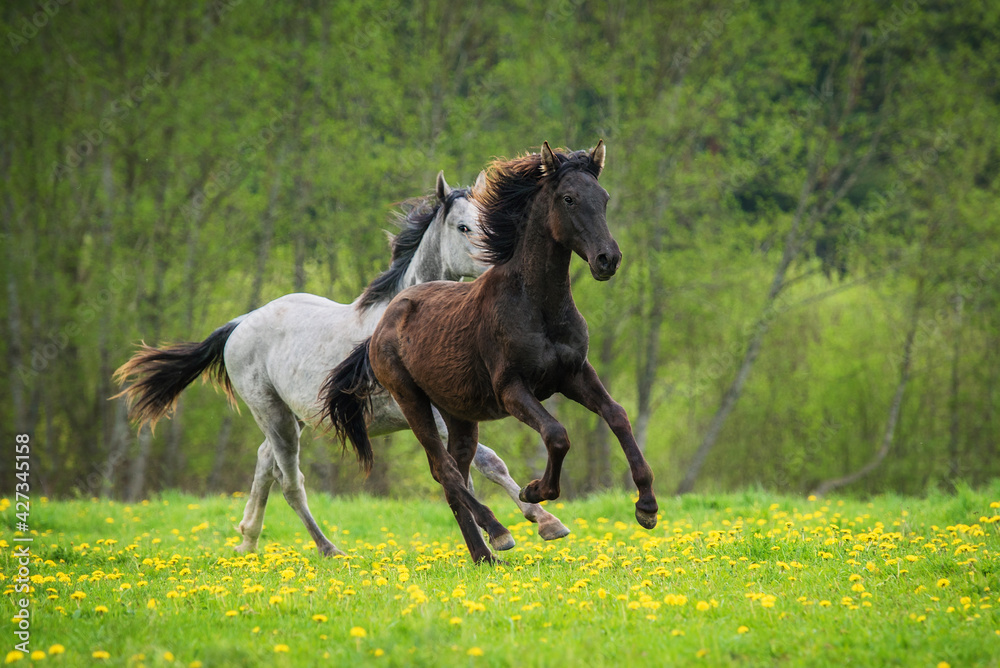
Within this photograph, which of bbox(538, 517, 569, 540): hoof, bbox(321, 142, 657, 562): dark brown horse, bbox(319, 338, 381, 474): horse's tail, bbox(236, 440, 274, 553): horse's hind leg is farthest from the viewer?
bbox(236, 440, 274, 553): horse's hind leg

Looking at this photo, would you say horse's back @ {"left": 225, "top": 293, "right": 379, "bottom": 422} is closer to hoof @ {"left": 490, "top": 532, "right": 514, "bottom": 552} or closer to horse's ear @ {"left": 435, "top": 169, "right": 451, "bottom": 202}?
horse's ear @ {"left": 435, "top": 169, "right": 451, "bottom": 202}

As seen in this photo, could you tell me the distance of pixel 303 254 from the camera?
58.7 ft

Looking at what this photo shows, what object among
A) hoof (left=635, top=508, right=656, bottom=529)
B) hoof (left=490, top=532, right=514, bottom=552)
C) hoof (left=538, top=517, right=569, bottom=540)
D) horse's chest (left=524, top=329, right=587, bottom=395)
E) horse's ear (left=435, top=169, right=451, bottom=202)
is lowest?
hoof (left=490, top=532, right=514, bottom=552)

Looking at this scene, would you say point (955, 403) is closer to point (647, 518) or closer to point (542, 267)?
point (647, 518)

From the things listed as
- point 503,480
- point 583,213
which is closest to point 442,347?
point 583,213

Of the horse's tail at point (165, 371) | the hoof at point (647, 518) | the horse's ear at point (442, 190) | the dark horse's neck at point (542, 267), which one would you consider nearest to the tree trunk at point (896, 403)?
the horse's ear at point (442, 190)

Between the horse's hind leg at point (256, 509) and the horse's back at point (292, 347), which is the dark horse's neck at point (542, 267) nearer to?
the horse's back at point (292, 347)

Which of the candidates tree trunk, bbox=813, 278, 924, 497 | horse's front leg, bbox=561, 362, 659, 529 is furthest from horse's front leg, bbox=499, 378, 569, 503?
tree trunk, bbox=813, 278, 924, 497

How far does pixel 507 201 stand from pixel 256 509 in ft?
12.3

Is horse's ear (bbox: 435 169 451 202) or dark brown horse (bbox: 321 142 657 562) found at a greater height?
horse's ear (bbox: 435 169 451 202)

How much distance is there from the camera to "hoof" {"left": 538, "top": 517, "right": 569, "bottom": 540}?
5.18 metres

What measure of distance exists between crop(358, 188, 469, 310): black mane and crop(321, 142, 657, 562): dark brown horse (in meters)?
1.13

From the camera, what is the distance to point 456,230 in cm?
679

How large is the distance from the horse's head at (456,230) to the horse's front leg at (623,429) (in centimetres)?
191
